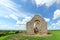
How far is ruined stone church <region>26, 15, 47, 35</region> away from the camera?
42.5 metres

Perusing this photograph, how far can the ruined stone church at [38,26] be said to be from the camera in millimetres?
42469

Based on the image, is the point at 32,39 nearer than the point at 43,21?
Yes

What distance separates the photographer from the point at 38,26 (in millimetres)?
43531

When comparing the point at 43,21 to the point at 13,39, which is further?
the point at 43,21

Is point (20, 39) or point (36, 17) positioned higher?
point (36, 17)

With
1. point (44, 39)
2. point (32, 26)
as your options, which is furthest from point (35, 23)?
point (44, 39)

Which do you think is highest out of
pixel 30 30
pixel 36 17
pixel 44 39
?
pixel 36 17

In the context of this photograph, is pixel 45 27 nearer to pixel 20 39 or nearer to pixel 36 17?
pixel 36 17

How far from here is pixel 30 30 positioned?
141ft

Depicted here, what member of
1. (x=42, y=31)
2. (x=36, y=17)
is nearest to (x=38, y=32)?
(x=42, y=31)

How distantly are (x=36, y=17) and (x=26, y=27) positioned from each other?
401 centimetres

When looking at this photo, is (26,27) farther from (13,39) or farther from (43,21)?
(13,39)

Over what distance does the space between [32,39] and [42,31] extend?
10.3 meters

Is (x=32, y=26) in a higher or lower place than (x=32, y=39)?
higher
